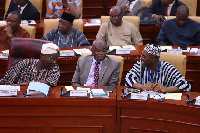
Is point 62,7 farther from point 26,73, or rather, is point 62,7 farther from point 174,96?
point 174,96

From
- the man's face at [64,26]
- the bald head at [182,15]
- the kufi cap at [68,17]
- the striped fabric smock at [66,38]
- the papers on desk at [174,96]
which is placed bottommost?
the papers on desk at [174,96]

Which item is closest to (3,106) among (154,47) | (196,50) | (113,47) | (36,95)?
(36,95)

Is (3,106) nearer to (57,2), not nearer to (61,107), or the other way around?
(61,107)

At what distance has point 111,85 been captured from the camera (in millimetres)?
4820

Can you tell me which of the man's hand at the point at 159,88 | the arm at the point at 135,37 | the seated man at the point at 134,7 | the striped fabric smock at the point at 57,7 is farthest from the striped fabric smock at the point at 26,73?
the seated man at the point at 134,7

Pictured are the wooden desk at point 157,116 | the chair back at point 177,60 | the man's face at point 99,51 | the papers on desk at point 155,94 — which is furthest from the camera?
the man's face at point 99,51

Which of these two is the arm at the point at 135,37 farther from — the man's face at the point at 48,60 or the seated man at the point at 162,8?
the man's face at the point at 48,60

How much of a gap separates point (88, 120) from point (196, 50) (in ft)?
7.44

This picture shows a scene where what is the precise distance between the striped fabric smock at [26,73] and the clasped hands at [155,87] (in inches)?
37.2

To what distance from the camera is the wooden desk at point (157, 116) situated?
384cm

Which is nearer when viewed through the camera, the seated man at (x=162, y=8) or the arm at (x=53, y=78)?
the arm at (x=53, y=78)

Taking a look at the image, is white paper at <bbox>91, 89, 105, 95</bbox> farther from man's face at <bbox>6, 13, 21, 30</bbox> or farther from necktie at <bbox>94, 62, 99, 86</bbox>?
man's face at <bbox>6, 13, 21, 30</bbox>

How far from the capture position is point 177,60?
471 centimetres

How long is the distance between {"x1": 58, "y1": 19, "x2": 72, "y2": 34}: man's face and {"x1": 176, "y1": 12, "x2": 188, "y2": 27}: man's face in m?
1.50
